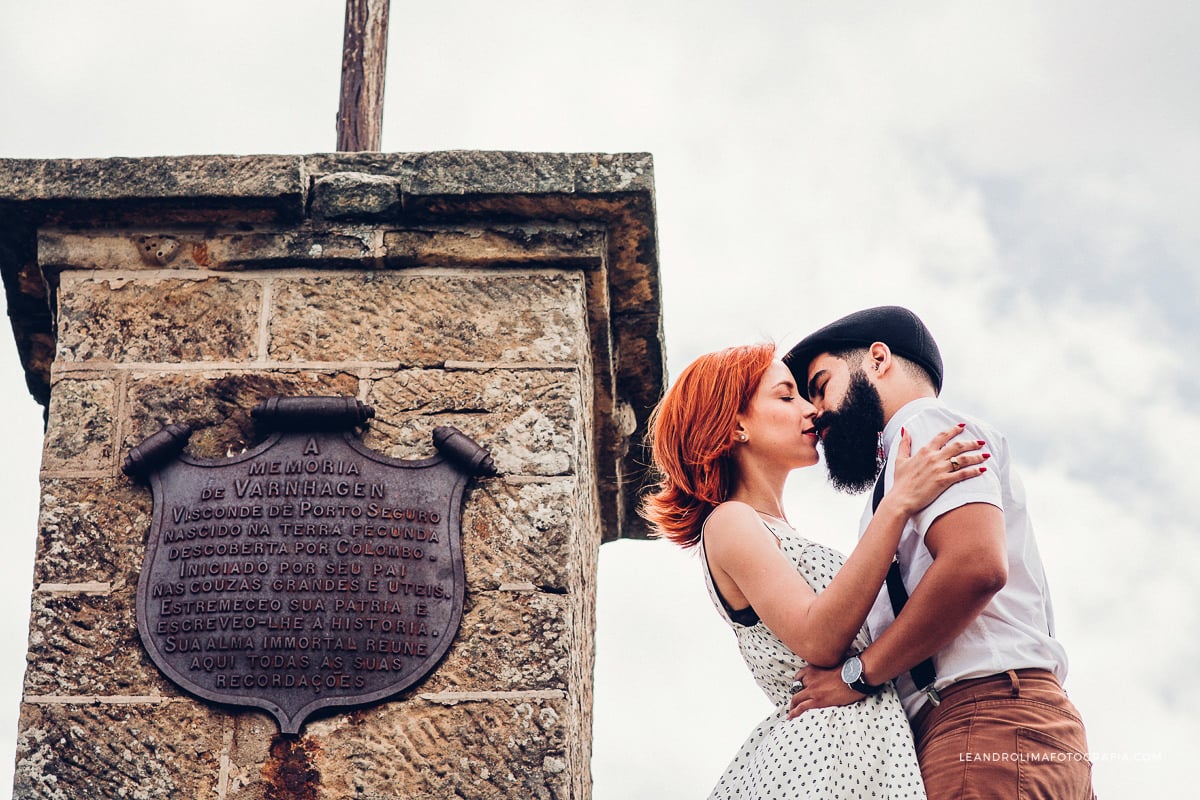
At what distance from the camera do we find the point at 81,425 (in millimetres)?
3592

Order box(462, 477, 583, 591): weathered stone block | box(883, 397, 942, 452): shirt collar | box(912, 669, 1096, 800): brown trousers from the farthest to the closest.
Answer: box(462, 477, 583, 591): weathered stone block
box(883, 397, 942, 452): shirt collar
box(912, 669, 1096, 800): brown trousers

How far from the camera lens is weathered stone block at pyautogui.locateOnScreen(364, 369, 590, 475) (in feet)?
11.6

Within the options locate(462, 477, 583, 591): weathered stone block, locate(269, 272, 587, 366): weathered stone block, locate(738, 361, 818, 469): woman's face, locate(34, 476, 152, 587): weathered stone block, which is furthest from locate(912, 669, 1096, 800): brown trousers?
locate(34, 476, 152, 587): weathered stone block

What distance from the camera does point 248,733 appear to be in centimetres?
325

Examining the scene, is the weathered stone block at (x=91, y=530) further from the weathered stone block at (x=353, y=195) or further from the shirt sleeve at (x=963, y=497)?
the shirt sleeve at (x=963, y=497)

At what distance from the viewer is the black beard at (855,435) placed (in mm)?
2986

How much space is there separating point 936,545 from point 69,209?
2.45 meters

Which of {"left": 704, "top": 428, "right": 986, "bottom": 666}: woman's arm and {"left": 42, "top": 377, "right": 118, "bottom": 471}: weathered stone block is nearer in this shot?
{"left": 704, "top": 428, "right": 986, "bottom": 666}: woman's arm

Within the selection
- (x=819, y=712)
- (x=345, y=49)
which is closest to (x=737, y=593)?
(x=819, y=712)

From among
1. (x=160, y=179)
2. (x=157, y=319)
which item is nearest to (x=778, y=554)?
(x=157, y=319)

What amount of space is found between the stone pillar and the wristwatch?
2.84ft

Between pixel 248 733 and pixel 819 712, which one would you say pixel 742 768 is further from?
pixel 248 733

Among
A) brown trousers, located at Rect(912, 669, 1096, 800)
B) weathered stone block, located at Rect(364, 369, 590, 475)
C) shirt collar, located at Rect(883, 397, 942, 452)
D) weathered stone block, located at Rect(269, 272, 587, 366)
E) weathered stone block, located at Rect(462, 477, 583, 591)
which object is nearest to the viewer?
brown trousers, located at Rect(912, 669, 1096, 800)

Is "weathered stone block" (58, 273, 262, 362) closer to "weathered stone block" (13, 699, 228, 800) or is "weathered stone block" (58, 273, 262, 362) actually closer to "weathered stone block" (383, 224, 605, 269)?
"weathered stone block" (383, 224, 605, 269)
